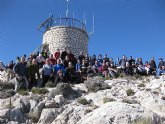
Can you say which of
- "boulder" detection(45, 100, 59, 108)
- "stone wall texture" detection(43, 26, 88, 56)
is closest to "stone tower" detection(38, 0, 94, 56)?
"stone wall texture" detection(43, 26, 88, 56)

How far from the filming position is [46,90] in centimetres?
1560

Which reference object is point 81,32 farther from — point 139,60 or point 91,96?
point 91,96

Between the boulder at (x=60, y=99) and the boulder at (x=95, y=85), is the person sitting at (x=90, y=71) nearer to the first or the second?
→ the boulder at (x=95, y=85)

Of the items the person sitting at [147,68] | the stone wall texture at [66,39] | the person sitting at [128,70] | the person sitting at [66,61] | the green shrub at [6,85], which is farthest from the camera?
the stone wall texture at [66,39]

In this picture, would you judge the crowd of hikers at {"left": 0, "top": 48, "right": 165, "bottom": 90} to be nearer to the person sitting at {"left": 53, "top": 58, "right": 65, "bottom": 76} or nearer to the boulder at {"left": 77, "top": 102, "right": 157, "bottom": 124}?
the person sitting at {"left": 53, "top": 58, "right": 65, "bottom": 76}

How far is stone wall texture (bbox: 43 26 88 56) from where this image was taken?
32.1m

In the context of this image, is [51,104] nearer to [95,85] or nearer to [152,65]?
[95,85]

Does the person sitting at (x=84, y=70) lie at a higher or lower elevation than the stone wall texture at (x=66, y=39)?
lower

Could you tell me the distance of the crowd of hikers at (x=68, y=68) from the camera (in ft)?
55.1

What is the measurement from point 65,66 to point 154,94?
19.7 feet

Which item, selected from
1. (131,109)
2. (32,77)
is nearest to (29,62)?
(32,77)

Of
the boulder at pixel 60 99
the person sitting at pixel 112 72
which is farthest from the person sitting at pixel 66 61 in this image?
the boulder at pixel 60 99

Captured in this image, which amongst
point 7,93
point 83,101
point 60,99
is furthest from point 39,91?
point 83,101

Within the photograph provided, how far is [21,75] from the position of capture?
16.3m
